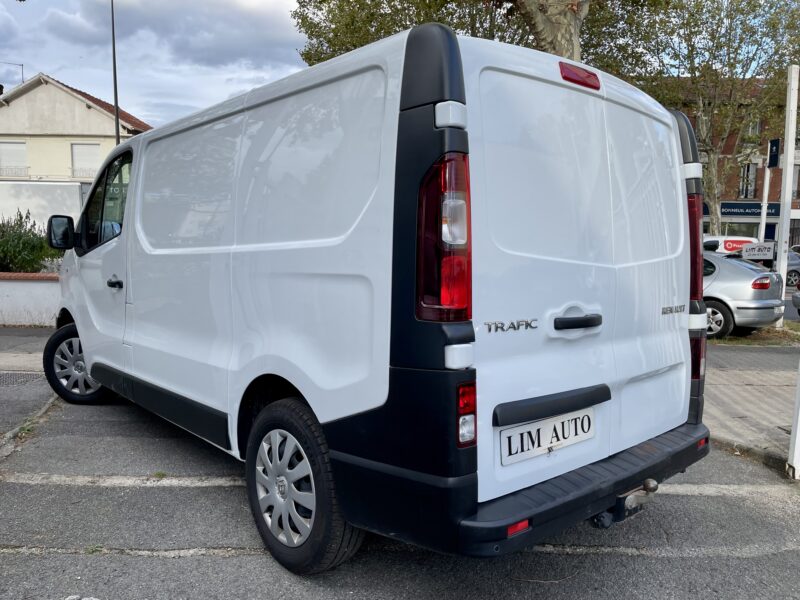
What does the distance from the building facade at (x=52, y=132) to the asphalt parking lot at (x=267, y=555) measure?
144 ft

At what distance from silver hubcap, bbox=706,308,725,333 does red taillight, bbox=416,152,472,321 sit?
8.99 m

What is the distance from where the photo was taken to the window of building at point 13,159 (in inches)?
1753

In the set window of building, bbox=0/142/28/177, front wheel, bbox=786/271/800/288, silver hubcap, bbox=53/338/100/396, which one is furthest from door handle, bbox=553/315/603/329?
window of building, bbox=0/142/28/177

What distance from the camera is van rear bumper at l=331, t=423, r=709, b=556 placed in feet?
7.22

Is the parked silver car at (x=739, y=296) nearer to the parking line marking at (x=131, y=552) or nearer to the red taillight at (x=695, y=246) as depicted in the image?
the red taillight at (x=695, y=246)

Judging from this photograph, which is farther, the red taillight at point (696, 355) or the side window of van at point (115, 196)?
the side window of van at point (115, 196)

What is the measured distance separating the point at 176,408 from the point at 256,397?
2.66 ft

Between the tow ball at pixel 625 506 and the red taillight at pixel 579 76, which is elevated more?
the red taillight at pixel 579 76

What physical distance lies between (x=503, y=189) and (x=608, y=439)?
1.20 metres

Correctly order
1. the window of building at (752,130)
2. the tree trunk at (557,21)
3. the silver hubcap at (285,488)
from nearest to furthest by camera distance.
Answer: the silver hubcap at (285,488) → the tree trunk at (557,21) → the window of building at (752,130)

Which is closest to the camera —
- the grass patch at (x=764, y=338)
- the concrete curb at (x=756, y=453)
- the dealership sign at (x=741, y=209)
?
the concrete curb at (x=756, y=453)

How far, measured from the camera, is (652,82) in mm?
21984

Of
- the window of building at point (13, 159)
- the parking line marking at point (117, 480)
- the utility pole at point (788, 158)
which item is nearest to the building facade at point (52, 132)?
the window of building at point (13, 159)

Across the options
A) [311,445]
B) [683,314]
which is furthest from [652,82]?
[311,445]
